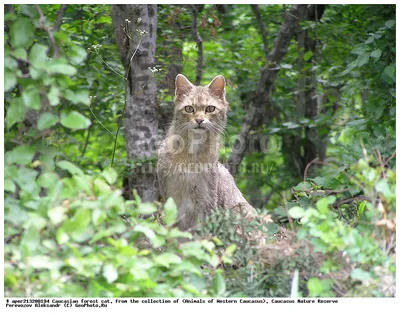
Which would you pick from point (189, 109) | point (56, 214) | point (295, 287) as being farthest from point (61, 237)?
point (189, 109)

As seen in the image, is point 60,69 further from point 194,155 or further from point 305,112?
point 305,112

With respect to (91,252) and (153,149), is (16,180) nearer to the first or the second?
(91,252)

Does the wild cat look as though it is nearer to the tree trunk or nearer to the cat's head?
the cat's head

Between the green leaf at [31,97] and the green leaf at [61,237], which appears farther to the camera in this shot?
the green leaf at [31,97]

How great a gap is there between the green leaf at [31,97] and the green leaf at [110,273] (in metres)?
1.14

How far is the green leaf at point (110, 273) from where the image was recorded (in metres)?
3.43

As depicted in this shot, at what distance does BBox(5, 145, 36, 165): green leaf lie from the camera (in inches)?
152

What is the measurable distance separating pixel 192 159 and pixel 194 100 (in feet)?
2.09

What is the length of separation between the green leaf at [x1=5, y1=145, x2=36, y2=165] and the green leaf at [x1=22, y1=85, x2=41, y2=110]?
1.13 ft

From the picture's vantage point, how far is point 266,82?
9.01 meters

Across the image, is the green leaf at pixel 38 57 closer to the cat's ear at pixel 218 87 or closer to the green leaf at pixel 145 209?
the green leaf at pixel 145 209

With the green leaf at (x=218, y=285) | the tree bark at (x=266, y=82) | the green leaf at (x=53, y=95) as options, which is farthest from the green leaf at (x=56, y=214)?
the tree bark at (x=266, y=82)

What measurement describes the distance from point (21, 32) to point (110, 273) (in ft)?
5.55

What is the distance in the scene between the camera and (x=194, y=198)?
597cm
